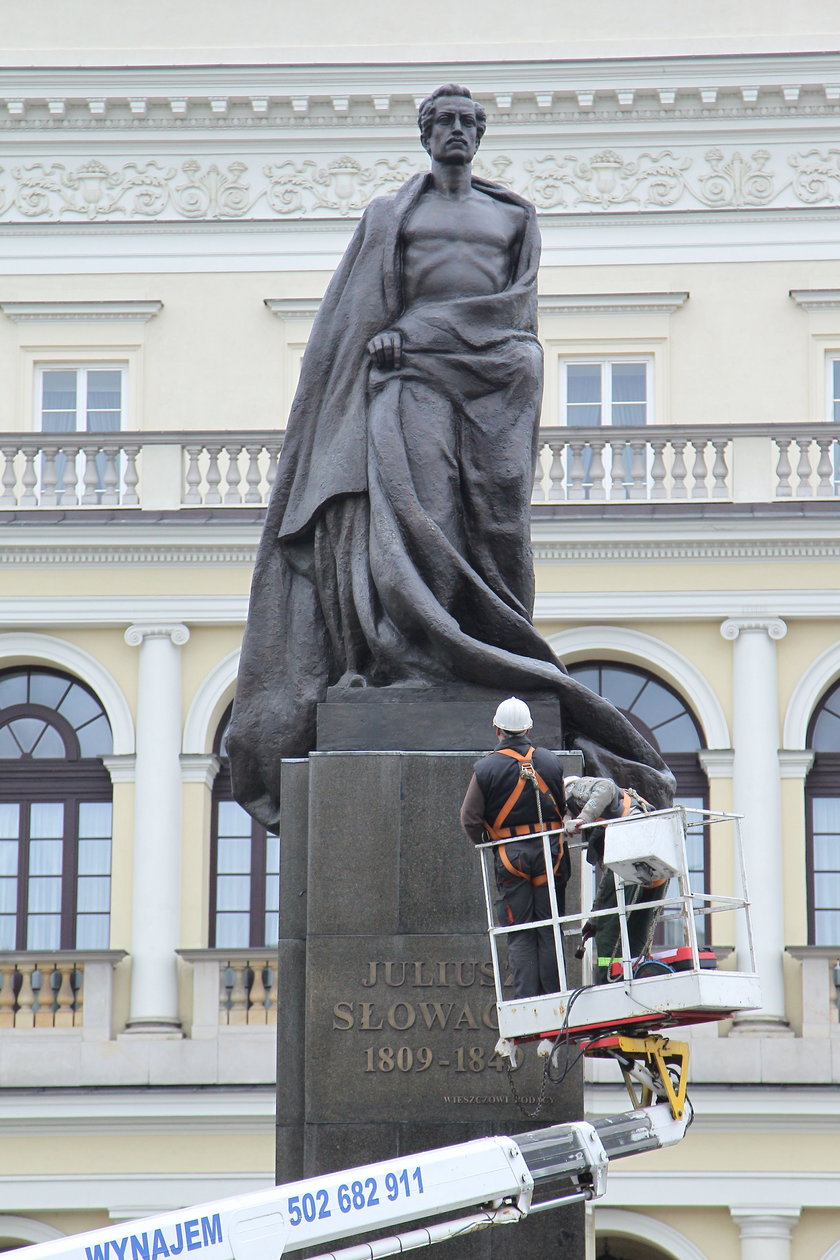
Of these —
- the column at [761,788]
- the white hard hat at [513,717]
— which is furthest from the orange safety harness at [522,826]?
the column at [761,788]

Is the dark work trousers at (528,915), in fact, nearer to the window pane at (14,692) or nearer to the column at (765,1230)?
the column at (765,1230)

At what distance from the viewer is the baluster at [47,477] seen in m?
24.7

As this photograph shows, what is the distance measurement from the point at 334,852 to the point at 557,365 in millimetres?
21340

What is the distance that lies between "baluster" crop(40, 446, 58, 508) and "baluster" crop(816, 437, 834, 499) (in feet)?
26.6

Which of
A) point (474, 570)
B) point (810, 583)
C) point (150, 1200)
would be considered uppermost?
point (810, 583)

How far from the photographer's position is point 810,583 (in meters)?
24.1

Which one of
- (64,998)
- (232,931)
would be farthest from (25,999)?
(232,931)

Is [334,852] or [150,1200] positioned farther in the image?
[150,1200]

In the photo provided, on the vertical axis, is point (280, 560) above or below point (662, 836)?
above

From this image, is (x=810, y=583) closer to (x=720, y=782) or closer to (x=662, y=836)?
(x=720, y=782)

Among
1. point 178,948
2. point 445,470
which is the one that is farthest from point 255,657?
point 178,948

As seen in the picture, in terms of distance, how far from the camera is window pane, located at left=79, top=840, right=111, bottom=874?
24438 millimetres

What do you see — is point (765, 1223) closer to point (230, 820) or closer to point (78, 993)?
point (230, 820)

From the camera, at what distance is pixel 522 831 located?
6309 millimetres
